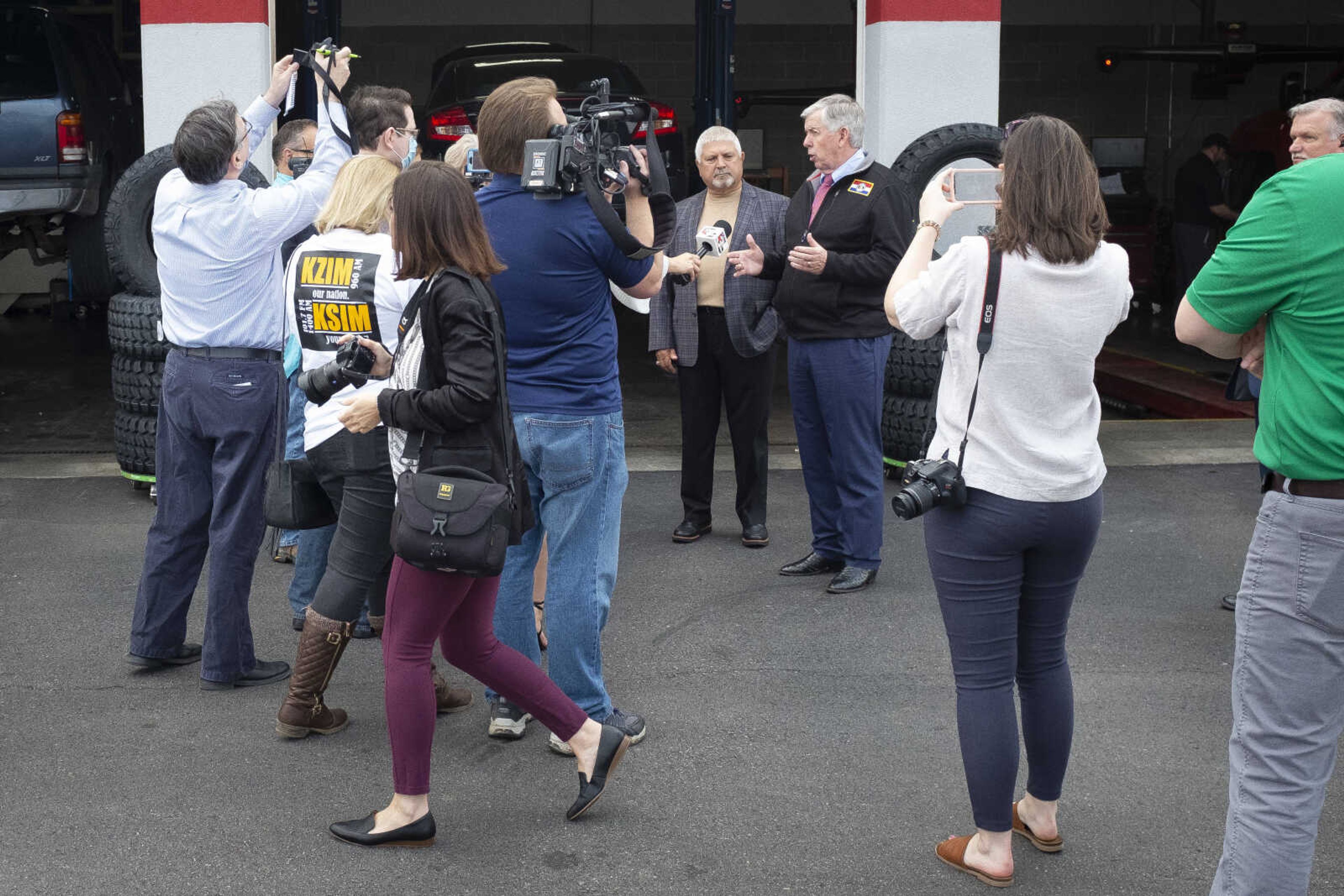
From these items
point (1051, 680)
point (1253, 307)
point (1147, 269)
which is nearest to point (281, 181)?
point (1051, 680)

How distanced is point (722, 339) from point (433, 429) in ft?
9.75

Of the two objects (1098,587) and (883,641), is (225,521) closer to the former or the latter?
(883,641)

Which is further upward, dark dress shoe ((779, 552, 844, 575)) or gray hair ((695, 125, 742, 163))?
gray hair ((695, 125, 742, 163))

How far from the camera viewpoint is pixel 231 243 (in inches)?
173

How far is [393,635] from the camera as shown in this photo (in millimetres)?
3422

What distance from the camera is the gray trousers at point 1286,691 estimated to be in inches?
102

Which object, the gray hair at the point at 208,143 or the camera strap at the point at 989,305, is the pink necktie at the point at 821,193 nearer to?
the gray hair at the point at 208,143

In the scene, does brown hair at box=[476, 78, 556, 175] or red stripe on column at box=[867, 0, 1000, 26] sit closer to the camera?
brown hair at box=[476, 78, 556, 175]

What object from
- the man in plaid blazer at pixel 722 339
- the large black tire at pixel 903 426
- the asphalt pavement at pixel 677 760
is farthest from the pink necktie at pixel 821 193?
the large black tire at pixel 903 426

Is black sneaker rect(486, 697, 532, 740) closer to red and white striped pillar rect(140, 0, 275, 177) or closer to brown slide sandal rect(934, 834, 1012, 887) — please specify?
brown slide sandal rect(934, 834, 1012, 887)

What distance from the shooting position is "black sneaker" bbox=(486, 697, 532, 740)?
4172 mm

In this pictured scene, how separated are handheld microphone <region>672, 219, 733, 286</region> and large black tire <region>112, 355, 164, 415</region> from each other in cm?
261

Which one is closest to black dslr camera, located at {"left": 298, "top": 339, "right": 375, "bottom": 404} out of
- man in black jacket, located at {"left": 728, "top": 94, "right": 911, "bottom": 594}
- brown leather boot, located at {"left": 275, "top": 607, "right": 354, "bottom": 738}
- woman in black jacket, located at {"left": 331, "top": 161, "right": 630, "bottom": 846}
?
woman in black jacket, located at {"left": 331, "top": 161, "right": 630, "bottom": 846}

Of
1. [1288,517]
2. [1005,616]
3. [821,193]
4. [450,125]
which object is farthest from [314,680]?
[450,125]
